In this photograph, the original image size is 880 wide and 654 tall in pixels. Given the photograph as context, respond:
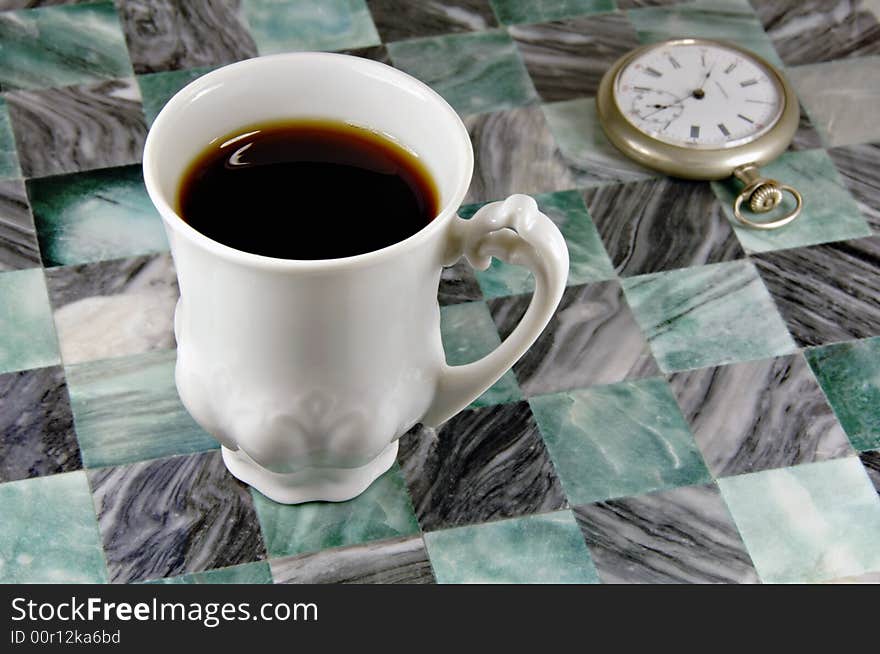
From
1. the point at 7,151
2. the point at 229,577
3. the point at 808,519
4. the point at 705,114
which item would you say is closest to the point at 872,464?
the point at 808,519

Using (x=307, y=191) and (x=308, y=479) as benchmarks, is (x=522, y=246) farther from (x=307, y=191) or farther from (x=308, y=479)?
(x=308, y=479)

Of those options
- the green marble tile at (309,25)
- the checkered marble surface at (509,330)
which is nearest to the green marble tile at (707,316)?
the checkered marble surface at (509,330)

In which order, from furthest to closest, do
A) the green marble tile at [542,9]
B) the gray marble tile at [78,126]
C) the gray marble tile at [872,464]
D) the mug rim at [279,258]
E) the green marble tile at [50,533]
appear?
1. the green marble tile at [542,9]
2. the gray marble tile at [78,126]
3. the gray marble tile at [872,464]
4. the green marble tile at [50,533]
5. the mug rim at [279,258]

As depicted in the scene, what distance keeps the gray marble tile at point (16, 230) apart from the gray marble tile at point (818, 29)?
0.89 metres

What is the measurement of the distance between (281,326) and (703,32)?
900 millimetres

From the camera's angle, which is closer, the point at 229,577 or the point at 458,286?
the point at 229,577

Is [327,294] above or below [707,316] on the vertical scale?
above

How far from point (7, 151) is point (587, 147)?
62 cm

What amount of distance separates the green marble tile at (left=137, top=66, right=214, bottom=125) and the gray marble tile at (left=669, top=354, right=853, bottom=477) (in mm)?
648

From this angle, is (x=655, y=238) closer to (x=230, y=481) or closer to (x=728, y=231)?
(x=728, y=231)

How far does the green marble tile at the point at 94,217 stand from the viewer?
1315mm

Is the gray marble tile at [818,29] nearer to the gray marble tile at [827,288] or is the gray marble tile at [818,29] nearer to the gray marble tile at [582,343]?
the gray marble tile at [827,288]

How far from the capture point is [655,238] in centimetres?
138

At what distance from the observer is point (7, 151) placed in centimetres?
141
